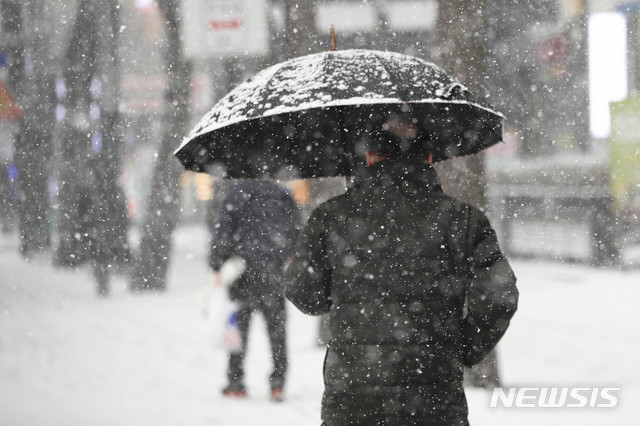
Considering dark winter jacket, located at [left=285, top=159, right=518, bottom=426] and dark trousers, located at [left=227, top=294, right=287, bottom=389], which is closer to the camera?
dark winter jacket, located at [left=285, top=159, right=518, bottom=426]

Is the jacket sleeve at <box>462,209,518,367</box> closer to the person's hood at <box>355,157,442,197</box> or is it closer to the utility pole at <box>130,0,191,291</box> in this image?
the person's hood at <box>355,157,442,197</box>

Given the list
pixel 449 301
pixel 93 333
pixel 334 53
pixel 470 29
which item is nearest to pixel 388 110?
pixel 334 53

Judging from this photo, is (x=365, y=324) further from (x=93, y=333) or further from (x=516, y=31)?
(x=516, y=31)

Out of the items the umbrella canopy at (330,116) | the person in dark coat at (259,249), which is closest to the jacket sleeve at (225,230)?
the person in dark coat at (259,249)

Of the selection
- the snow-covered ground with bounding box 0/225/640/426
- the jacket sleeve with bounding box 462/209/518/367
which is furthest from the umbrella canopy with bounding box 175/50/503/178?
the snow-covered ground with bounding box 0/225/640/426

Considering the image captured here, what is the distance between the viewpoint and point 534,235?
15977 mm

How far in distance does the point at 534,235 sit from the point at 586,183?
141 centimetres

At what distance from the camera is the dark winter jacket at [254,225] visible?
6094 millimetres

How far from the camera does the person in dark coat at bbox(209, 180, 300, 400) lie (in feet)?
20.0

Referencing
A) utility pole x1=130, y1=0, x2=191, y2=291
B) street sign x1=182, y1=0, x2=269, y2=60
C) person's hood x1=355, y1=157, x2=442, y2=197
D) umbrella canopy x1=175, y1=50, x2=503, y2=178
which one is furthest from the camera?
utility pole x1=130, y1=0, x2=191, y2=291

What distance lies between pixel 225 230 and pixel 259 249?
297mm

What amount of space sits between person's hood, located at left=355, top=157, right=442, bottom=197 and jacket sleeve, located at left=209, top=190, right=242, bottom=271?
338 centimetres

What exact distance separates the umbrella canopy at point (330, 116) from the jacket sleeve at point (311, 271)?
1.20 ft

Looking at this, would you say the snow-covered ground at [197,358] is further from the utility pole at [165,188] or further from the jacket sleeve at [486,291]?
the jacket sleeve at [486,291]
